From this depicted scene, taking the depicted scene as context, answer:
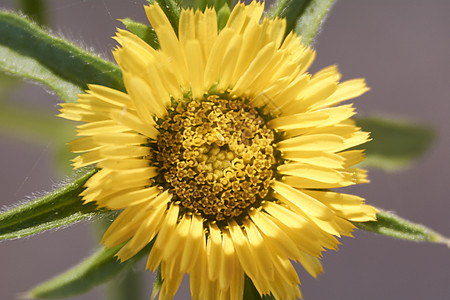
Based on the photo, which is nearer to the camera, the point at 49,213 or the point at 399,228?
the point at 49,213

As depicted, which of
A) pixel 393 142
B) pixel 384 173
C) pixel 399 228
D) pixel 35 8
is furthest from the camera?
pixel 384 173

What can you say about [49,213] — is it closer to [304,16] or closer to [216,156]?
[216,156]

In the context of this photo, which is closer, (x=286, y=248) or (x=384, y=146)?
(x=286, y=248)

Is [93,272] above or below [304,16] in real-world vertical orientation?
below

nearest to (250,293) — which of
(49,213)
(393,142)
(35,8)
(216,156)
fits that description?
(216,156)

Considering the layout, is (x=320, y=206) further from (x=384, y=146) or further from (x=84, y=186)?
(x=384, y=146)

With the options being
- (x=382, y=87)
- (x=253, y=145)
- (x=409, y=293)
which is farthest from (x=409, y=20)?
(x=253, y=145)

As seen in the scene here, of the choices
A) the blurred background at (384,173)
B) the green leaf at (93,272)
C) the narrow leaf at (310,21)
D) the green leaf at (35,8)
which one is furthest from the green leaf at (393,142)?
the green leaf at (35,8)
